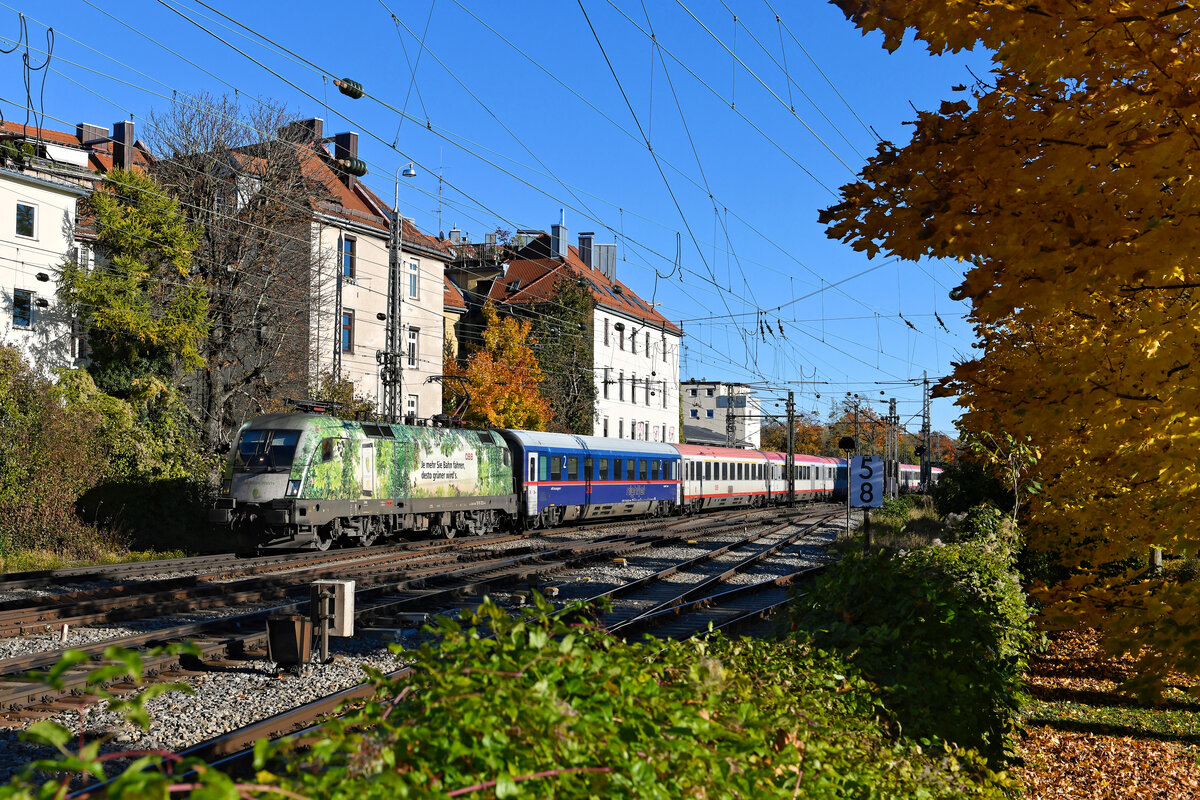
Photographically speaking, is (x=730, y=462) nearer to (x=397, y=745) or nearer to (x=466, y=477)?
(x=466, y=477)

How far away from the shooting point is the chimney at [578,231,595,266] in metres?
66.4

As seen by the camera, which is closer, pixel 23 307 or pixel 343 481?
pixel 343 481

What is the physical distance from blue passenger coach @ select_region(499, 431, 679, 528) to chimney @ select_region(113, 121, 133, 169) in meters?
24.1

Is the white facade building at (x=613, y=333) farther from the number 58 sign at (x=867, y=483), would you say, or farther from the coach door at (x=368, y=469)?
the number 58 sign at (x=867, y=483)

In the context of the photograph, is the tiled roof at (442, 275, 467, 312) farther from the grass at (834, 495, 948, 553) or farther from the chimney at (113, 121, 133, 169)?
the grass at (834, 495, 948, 553)

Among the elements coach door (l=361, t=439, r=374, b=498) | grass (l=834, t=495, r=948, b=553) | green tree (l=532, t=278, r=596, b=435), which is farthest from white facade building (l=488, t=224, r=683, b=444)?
coach door (l=361, t=439, r=374, b=498)

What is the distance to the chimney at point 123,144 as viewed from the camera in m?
41.6

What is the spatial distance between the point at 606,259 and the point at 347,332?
2823 cm

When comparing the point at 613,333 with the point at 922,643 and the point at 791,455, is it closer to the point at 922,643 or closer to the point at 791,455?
the point at 791,455

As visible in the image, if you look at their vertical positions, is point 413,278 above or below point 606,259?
below

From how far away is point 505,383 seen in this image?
46656mm

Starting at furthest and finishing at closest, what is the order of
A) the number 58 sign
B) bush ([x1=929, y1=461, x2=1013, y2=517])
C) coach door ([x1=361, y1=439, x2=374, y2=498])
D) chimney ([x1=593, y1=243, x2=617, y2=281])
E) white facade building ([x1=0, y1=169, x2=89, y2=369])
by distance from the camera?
chimney ([x1=593, y1=243, x2=617, y2=281])
white facade building ([x1=0, y1=169, x2=89, y2=369])
coach door ([x1=361, y1=439, x2=374, y2=498])
bush ([x1=929, y1=461, x2=1013, y2=517])
the number 58 sign

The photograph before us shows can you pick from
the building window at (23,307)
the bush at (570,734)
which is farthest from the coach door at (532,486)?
the bush at (570,734)

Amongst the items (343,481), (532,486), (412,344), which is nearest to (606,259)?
(412,344)
